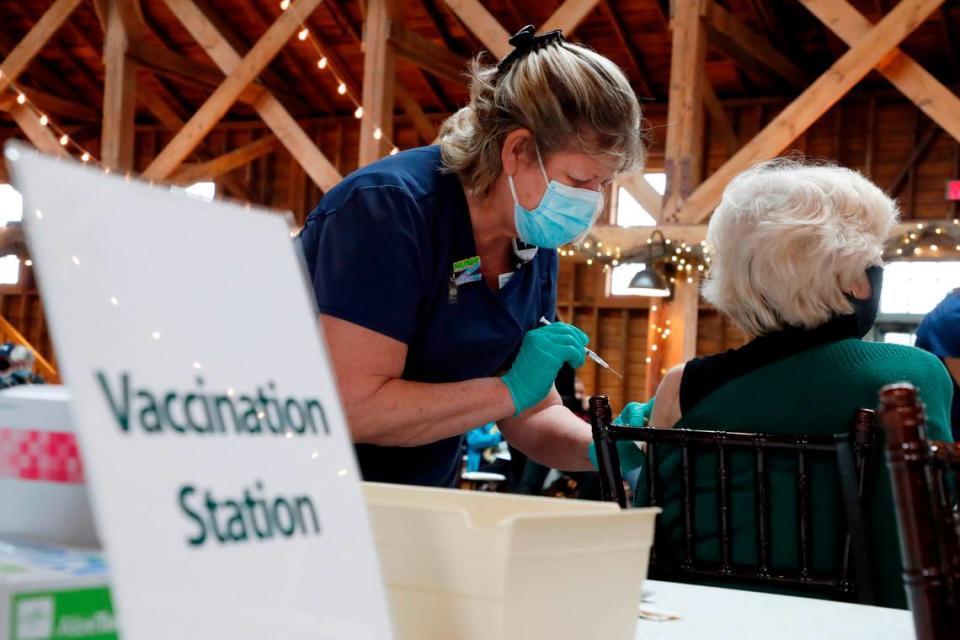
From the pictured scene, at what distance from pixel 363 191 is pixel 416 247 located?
0.11 m

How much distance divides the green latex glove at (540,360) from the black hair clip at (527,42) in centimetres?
45

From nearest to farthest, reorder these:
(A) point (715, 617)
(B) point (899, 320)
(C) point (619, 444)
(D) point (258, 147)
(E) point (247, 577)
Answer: (E) point (247, 577)
(A) point (715, 617)
(C) point (619, 444)
(B) point (899, 320)
(D) point (258, 147)

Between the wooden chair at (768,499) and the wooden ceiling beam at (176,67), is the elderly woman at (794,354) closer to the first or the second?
the wooden chair at (768,499)

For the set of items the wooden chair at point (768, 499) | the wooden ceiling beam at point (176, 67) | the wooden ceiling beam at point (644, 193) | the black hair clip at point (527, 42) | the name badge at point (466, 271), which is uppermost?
the wooden ceiling beam at point (176, 67)

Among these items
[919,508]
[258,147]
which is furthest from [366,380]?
[258,147]

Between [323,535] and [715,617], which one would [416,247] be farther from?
[323,535]

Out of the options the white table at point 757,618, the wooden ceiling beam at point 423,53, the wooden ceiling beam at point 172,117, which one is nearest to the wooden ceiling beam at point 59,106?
the wooden ceiling beam at point 172,117

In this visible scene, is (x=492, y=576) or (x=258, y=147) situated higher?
(x=258, y=147)

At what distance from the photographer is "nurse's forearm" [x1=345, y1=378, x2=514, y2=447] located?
158 centimetres

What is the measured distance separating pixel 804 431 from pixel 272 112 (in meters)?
7.59

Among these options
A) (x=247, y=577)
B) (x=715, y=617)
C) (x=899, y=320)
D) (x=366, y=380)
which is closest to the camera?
(x=247, y=577)

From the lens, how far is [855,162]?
11.3m

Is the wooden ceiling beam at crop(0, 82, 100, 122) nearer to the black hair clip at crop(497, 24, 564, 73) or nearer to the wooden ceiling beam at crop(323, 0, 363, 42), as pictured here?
the wooden ceiling beam at crop(323, 0, 363, 42)

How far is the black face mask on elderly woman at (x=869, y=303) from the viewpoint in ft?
5.58
